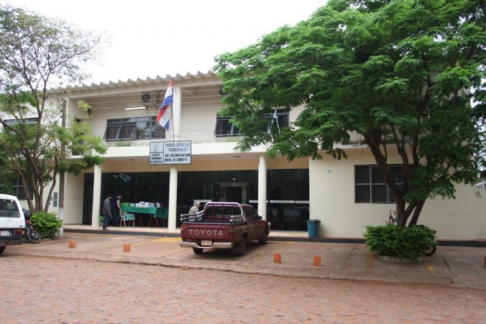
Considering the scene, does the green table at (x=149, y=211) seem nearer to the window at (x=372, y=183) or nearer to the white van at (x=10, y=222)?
the white van at (x=10, y=222)

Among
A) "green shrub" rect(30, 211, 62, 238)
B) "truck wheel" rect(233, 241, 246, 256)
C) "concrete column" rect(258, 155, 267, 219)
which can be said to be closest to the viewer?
"truck wheel" rect(233, 241, 246, 256)

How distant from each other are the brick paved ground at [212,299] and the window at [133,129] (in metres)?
11.2

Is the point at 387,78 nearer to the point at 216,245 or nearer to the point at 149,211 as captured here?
the point at 216,245

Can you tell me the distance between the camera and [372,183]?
51.6ft

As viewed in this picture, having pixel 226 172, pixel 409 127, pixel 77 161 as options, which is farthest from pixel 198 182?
pixel 409 127

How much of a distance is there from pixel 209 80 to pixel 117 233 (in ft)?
27.7

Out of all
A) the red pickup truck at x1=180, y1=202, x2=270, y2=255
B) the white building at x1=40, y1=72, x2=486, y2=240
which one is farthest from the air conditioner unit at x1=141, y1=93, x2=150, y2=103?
the red pickup truck at x1=180, y1=202, x2=270, y2=255

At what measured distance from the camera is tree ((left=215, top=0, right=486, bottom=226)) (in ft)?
26.3

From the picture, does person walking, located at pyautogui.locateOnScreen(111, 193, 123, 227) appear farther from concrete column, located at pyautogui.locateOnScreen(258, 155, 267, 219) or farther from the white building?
concrete column, located at pyautogui.locateOnScreen(258, 155, 267, 219)

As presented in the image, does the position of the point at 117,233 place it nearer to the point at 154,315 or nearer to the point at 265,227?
the point at 265,227

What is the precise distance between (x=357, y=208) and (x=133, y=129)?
1242 cm

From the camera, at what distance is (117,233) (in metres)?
17.8

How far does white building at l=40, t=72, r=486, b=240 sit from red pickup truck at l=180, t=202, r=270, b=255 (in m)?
3.69

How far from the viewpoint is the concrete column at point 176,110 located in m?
17.9
